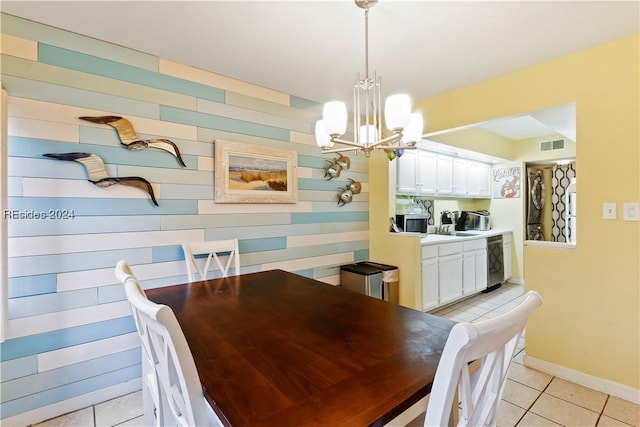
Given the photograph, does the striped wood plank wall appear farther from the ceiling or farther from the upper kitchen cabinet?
the upper kitchen cabinet

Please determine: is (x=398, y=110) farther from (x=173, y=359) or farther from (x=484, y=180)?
(x=484, y=180)

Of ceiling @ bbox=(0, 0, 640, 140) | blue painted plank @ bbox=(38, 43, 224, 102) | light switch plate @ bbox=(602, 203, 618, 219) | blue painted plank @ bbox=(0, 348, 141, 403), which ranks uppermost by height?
ceiling @ bbox=(0, 0, 640, 140)

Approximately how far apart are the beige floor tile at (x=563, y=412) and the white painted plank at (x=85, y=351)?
2.73 meters

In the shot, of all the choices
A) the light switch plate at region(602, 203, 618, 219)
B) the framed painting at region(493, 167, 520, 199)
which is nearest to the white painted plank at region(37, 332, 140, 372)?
the light switch plate at region(602, 203, 618, 219)

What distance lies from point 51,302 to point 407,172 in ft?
11.6

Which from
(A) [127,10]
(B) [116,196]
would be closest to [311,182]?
(B) [116,196]

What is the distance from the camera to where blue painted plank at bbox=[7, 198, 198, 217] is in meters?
1.83

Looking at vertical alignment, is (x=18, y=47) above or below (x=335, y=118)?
above

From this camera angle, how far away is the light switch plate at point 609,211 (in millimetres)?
2039

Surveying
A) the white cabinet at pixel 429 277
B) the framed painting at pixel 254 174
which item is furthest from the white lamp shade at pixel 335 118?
the white cabinet at pixel 429 277

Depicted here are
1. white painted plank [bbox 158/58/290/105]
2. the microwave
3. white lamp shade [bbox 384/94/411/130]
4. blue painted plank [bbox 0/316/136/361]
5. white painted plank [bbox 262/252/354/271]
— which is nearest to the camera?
white lamp shade [bbox 384/94/411/130]

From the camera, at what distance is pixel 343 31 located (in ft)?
6.48

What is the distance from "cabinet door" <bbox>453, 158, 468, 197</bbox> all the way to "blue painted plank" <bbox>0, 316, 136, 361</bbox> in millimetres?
4303

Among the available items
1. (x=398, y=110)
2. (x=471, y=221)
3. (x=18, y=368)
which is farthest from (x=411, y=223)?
(x=18, y=368)
